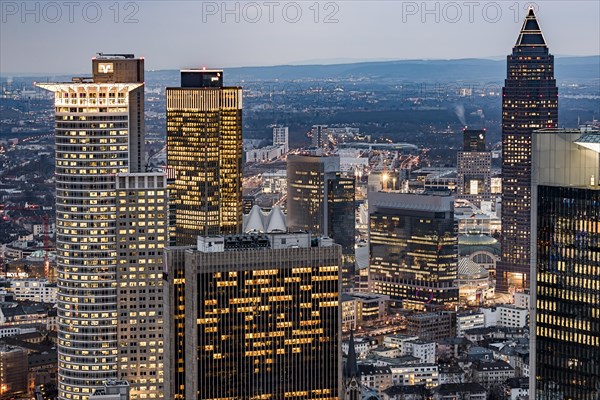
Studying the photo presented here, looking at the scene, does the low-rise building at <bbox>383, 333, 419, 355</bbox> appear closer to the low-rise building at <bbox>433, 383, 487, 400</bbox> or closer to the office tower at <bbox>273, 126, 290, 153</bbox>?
the low-rise building at <bbox>433, 383, 487, 400</bbox>

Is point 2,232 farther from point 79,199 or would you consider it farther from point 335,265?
point 335,265

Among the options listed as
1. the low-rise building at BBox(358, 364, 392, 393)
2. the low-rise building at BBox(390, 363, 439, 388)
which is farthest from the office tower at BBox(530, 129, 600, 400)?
the low-rise building at BBox(390, 363, 439, 388)

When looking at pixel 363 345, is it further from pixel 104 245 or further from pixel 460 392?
pixel 104 245

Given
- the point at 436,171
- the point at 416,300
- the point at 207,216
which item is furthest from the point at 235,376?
the point at 436,171

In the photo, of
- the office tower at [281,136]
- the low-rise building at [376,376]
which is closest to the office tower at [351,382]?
the low-rise building at [376,376]

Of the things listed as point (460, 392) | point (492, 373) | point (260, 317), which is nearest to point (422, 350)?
point (492, 373)
